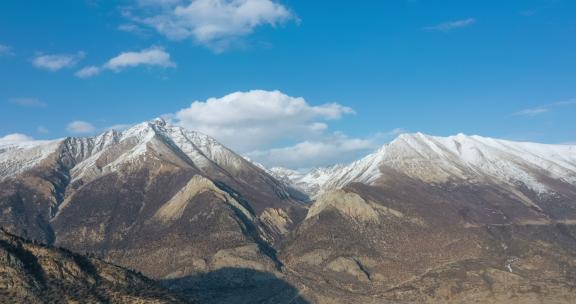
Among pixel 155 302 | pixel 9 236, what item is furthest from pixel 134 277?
pixel 9 236

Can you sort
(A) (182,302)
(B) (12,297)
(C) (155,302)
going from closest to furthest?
(B) (12,297) < (C) (155,302) < (A) (182,302)

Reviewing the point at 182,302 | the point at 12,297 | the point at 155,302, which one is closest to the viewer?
the point at 12,297

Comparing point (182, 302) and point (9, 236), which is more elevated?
point (9, 236)

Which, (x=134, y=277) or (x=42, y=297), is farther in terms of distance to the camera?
(x=134, y=277)

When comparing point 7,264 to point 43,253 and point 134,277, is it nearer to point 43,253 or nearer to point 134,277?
point 43,253

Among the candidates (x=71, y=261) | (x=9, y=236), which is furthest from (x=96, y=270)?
(x=9, y=236)

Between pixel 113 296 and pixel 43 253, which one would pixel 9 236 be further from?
pixel 113 296
